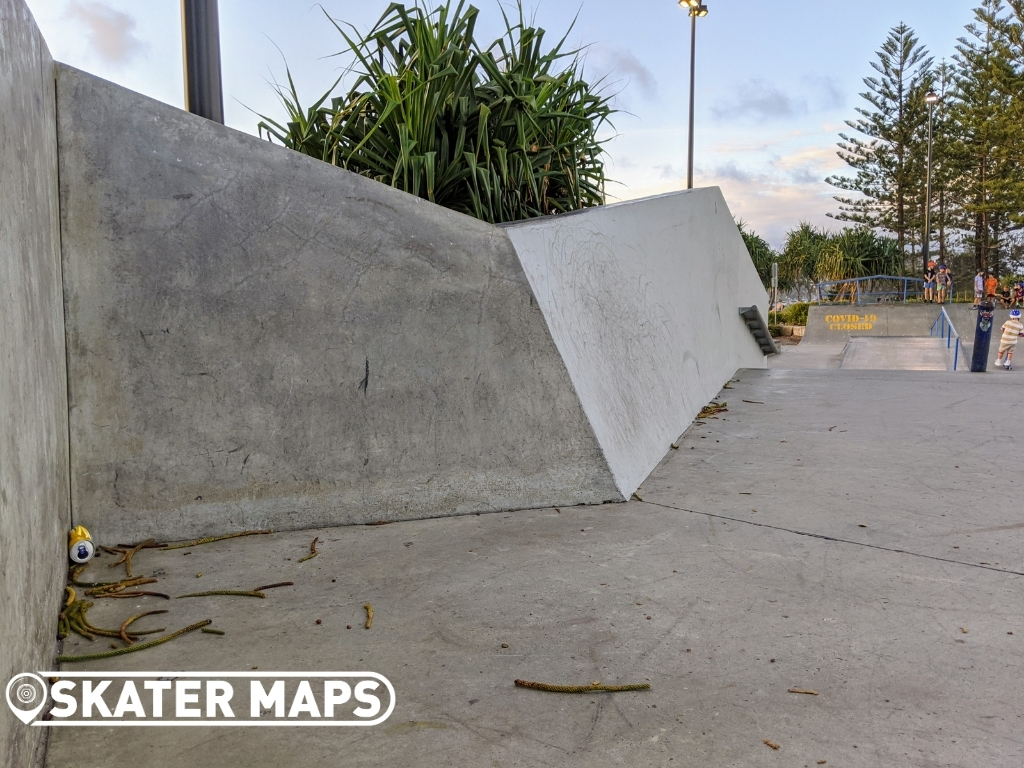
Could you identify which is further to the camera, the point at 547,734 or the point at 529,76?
the point at 529,76

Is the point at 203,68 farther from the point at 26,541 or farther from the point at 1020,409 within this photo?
the point at 1020,409

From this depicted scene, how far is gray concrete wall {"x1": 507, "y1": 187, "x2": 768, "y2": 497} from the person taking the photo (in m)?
3.59

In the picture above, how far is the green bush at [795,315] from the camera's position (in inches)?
1328

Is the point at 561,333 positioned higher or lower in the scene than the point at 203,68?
lower

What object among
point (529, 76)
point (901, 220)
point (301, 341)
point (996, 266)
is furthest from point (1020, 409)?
point (996, 266)

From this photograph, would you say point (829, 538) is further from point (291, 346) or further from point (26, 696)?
point (26, 696)

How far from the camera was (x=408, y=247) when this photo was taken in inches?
128

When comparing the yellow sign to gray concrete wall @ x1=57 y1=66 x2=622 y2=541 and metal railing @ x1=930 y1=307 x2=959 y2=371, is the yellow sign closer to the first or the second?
→ metal railing @ x1=930 y1=307 x2=959 y2=371

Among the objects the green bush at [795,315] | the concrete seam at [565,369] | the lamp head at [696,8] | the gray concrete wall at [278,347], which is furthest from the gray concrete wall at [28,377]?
→ the green bush at [795,315]

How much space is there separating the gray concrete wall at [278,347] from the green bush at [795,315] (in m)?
32.6

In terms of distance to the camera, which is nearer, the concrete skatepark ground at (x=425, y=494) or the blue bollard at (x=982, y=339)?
the concrete skatepark ground at (x=425, y=494)

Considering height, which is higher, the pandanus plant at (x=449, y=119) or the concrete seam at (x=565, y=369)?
the pandanus plant at (x=449, y=119)

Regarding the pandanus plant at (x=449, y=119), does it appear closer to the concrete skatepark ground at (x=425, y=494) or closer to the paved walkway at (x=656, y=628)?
the concrete skatepark ground at (x=425, y=494)

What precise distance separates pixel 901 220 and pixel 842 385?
35.6 m
